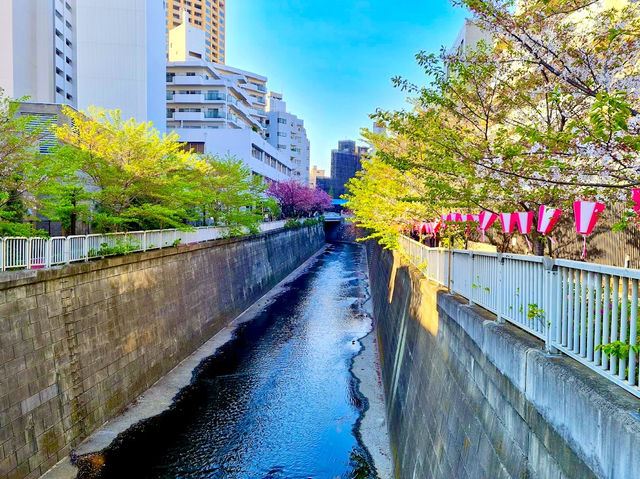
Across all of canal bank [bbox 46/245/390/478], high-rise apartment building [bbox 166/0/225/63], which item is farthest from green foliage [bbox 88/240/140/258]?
high-rise apartment building [bbox 166/0/225/63]

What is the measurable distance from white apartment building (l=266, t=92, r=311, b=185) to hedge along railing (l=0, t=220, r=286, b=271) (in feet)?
182

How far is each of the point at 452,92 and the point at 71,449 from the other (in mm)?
12309

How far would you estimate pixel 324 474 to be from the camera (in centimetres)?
1093

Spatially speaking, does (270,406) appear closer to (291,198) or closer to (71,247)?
(71,247)

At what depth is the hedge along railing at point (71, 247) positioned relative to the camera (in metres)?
10.2

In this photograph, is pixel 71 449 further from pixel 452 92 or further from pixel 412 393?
pixel 452 92

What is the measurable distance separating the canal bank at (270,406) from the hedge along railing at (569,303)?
23.3ft

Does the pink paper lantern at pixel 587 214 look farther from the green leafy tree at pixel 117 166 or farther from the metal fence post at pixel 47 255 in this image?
the green leafy tree at pixel 117 166

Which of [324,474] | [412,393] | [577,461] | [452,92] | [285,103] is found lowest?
[324,474]

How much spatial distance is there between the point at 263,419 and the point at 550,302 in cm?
1106

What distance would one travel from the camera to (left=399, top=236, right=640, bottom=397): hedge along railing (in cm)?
334

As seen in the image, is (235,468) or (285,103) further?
(285,103)

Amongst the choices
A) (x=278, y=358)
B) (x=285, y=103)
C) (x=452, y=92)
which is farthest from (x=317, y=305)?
(x=285, y=103)

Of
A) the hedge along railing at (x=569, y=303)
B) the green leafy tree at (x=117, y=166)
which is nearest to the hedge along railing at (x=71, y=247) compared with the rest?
the green leafy tree at (x=117, y=166)
